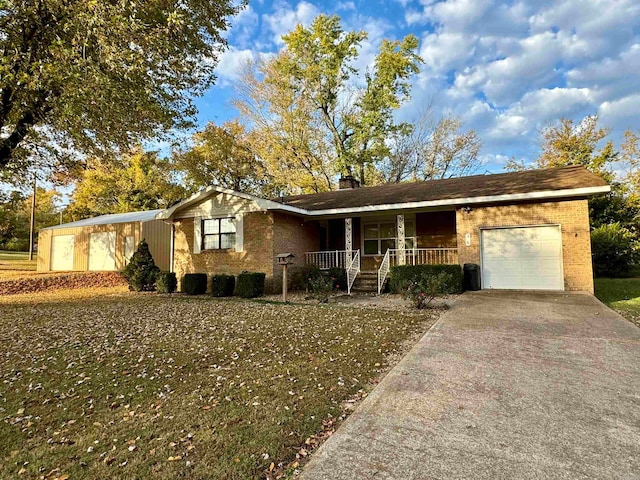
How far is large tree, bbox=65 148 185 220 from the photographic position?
2793cm

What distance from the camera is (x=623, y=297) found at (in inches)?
396

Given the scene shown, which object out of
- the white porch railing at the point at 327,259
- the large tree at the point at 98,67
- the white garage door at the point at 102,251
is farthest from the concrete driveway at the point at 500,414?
the white garage door at the point at 102,251

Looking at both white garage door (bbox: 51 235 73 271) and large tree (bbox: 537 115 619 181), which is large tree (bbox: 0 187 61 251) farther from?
large tree (bbox: 537 115 619 181)

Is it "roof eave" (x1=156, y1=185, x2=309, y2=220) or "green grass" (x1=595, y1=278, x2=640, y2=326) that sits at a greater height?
"roof eave" (x1=156, y1=185, x2=309, y2=220)

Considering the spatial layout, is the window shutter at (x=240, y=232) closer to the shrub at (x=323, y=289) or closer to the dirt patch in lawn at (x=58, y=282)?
the shrub at (x=323, y=289)

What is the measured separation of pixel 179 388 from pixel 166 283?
33.5 ft

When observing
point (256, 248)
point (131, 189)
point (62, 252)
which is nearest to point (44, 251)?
point (62, 252)

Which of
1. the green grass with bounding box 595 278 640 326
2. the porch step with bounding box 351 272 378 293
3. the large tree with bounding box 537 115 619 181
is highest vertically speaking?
the large tree with bounding box 537 115 619 181

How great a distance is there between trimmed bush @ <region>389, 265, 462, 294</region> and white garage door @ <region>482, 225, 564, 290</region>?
1.19 meters

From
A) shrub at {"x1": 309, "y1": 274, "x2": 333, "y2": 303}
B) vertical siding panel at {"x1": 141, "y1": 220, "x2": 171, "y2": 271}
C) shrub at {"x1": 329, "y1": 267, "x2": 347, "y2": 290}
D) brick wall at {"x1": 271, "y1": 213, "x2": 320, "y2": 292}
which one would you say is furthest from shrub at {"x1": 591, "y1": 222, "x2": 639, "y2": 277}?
vertical siding panel at {"x1": 141, "y1": 220, "x2": 171, "y2": 271}

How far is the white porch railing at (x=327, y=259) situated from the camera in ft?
45.1

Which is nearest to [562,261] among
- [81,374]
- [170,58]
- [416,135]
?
[81,374]

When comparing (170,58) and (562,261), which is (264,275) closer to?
(170,58)

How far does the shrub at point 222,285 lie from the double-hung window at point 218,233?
1445mm
